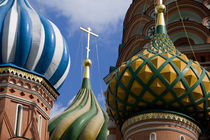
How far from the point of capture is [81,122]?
1812cm

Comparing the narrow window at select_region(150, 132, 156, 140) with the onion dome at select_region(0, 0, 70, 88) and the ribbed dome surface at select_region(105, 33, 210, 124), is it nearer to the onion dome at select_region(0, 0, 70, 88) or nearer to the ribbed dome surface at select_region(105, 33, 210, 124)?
the ribbed dome surface at select_region(105, 33, 210, 124)

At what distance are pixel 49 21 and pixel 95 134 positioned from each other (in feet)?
12.1

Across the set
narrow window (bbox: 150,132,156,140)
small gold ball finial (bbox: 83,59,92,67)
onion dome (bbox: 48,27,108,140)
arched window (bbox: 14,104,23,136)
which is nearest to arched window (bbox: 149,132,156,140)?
narrow window (bbox: 150,132,156,140)

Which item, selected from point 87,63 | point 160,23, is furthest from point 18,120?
point 87,63

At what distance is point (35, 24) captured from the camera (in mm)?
15586

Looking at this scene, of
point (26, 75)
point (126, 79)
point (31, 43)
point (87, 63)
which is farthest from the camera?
point (87, 63)

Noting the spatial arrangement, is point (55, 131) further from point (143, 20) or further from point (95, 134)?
point (143, 20)

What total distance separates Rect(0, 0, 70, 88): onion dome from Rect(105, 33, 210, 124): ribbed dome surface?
116 inches

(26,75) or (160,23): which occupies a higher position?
(160,23)

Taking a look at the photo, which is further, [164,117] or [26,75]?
[26,75]

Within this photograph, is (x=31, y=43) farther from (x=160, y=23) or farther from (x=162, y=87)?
(x=162, y=87)

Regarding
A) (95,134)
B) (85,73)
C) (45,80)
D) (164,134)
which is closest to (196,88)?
(164,134)

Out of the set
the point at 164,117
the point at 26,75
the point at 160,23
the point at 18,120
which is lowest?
the point at 164,117

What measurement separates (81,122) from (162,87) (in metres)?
6.18
